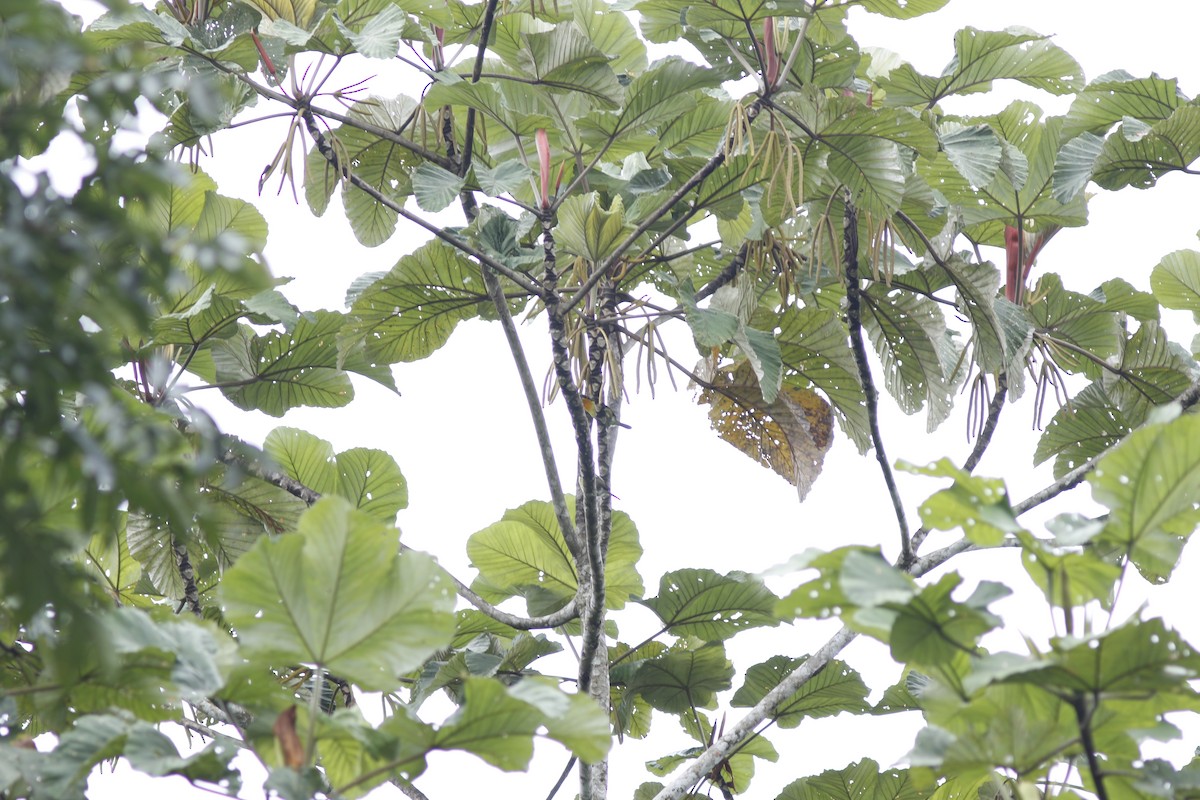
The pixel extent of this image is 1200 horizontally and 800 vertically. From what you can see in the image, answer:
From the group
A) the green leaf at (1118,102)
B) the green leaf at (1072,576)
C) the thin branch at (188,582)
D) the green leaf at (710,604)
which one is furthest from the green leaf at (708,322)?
the green leaf at (1072,576)

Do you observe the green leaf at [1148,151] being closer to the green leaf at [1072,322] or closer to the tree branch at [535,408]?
the green leaf at [1072,322]

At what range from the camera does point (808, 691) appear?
3141 millimetres

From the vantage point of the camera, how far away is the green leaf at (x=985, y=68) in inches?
121

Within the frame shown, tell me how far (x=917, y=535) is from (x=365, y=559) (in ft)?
5.35

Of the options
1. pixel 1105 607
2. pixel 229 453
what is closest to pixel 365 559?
pixel 1105 607

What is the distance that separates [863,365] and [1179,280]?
1305 millimetres

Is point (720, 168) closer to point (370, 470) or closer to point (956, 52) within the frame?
point (956, 52)

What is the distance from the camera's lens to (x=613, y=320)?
9.41ft

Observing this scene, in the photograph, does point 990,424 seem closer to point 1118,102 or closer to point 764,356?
point 764,356

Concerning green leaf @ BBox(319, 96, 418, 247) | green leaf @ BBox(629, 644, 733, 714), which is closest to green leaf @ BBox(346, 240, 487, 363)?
green leaf @ BBox(319, 96, 418, 247)

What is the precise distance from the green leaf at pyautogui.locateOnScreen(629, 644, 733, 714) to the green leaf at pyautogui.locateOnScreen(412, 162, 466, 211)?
128cm

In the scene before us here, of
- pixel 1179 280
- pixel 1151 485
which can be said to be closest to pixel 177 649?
pixel 1151 485

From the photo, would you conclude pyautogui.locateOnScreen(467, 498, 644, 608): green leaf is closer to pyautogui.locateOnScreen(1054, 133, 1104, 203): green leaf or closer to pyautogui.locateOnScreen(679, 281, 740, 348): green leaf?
pyautogui.locateOnScreen(679, 281, 740, 348): green leaf

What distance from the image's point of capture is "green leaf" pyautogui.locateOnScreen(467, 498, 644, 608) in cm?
322
